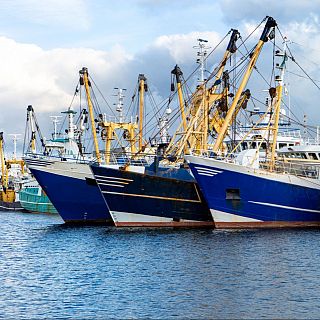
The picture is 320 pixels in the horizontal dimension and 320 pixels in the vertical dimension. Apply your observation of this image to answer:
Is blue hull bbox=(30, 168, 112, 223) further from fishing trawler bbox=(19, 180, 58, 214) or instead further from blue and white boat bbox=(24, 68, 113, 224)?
fishing trawler bbox=(19, 180, 58, 214)

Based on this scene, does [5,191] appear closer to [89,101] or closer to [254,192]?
[89,101]

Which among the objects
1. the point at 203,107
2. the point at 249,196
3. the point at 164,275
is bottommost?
the point at 164,275

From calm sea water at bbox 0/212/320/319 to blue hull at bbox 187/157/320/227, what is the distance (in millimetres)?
1483

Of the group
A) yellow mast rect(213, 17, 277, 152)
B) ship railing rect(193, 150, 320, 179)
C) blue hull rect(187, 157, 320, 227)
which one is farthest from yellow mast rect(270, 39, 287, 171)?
blue hull rect(187, 157, 320, 227)

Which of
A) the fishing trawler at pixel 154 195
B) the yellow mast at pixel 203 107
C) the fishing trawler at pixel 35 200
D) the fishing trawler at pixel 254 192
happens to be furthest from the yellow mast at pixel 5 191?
the fishing trawler at pixel 254 192

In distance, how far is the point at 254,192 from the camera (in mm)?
46438

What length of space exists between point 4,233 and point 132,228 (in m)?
11.1

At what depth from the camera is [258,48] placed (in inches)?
1999

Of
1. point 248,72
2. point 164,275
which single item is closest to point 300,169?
point 248,72

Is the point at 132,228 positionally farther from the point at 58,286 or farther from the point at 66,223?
the point at 58,286

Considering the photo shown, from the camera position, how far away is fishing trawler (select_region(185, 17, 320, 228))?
46.2m

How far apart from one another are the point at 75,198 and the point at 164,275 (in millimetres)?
25757

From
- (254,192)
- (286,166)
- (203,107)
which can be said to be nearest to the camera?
(254,192)

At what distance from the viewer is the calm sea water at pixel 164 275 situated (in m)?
25.2
